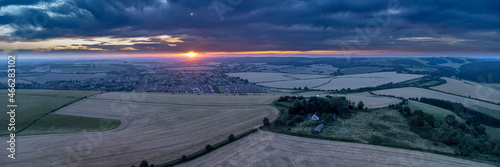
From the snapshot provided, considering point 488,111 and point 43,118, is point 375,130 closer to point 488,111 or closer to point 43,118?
point 488,111

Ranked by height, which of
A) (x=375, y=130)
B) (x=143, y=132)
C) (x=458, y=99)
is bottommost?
(x=143, y=132)

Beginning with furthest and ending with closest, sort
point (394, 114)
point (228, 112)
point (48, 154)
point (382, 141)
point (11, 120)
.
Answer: point (228, 112), point (394, 114), point (11, 120), point (382, 141), point (48, 154)

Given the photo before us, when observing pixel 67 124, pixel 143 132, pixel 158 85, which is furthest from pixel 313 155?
pixel 158 85

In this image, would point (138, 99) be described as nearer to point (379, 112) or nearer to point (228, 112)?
point (228, 112)

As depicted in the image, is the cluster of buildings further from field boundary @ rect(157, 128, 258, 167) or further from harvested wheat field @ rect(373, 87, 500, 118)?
harvested wheat field @ rect(373, 87, 500, 118)

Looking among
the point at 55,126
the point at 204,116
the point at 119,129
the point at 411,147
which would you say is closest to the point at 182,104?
the point at 204,116
